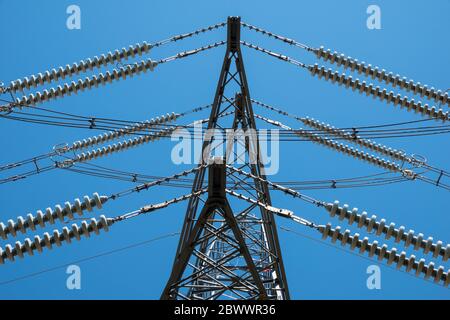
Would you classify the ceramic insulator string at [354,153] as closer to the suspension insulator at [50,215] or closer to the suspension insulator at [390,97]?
the suspension insulator at [390,97]

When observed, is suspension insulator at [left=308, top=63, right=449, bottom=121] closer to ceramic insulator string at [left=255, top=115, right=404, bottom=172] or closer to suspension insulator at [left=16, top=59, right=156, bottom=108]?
ceramic insulator string at [left=255, top=115, right=404, bottom=172]

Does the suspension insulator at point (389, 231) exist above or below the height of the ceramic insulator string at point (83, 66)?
below

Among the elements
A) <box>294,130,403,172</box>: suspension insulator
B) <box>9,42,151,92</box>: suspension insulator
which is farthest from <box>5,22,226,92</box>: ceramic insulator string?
<box>294,130,403,172</box>: suspension insulator

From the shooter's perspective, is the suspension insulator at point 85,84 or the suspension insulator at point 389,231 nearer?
the suspension insulator at point 389,231

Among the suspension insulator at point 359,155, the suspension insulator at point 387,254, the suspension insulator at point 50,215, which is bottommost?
the suspension insulator at point 387,254

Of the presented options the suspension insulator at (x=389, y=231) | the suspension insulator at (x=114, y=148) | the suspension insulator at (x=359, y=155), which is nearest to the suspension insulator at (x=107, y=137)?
the suspension insulator at (x=114, y=148)
